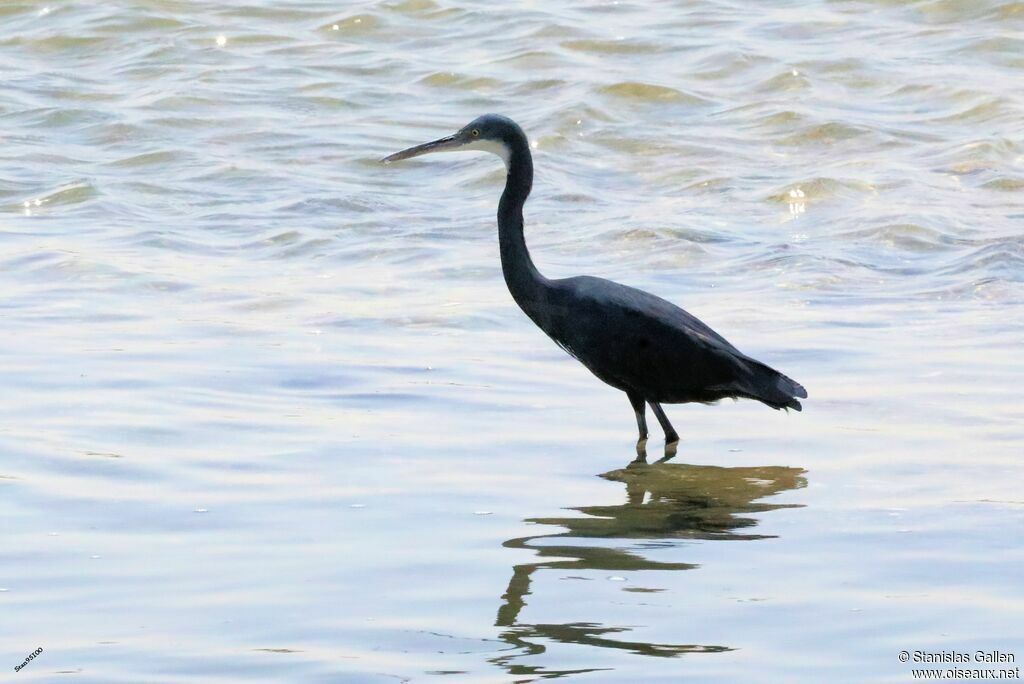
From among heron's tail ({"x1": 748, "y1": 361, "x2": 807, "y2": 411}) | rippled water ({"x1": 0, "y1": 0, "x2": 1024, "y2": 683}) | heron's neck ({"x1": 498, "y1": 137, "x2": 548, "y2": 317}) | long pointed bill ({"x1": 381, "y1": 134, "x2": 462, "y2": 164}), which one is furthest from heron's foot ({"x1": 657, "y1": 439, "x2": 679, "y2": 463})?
long pointed bill ({"x1": 381, "y1": 134, "x2": 462, "y2": 164})

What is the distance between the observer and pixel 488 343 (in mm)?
8484

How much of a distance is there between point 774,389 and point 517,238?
4.35 ft

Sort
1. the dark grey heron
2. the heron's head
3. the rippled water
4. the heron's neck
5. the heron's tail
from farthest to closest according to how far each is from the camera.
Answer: the heron's head, the heron's neck, the dark grey heron, the heron's tail, the rippled water

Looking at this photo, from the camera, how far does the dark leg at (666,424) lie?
694cm

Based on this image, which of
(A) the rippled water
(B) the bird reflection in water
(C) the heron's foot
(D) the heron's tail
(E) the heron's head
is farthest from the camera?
(E) the heron's head

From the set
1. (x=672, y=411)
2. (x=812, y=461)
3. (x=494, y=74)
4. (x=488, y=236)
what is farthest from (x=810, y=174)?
(x=812, y=461)

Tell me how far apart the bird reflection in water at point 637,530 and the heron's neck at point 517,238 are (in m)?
0.95

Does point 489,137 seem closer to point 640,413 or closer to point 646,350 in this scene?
point 646,350

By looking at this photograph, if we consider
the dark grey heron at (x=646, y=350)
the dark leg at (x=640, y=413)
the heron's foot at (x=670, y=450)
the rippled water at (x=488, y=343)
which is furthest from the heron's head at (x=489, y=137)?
the heron's foot at (x=670, y=450)

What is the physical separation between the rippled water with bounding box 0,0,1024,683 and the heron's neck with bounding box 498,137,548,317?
0.50 meters

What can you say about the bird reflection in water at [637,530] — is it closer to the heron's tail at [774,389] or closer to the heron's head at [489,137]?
the heron's tail at [774,389]

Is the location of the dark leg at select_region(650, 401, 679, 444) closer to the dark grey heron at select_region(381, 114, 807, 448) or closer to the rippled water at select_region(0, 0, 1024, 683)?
the dark grey heron at select_region(381, 114, 807, 448)

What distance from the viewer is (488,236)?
11.4 metres

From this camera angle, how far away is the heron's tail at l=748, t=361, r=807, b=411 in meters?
6.79
